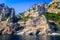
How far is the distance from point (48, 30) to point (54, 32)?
197 inches

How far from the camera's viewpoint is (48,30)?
655 feet

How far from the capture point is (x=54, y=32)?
199625 mm
